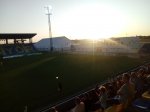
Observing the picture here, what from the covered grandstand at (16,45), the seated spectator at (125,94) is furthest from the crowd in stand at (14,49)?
the seated spectator at (125,94)

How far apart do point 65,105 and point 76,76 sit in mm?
11353

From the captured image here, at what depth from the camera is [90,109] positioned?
8742 millimetres

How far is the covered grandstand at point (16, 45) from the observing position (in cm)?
5514

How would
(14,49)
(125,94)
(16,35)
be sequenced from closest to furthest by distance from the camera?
(125,94) → (16,35) → (14,49)

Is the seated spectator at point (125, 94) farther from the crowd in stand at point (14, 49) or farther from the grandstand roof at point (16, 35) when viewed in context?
the grandstand roof at point (16, 35)

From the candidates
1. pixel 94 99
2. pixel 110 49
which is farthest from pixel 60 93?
pixel 110 49

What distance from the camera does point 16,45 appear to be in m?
58.6

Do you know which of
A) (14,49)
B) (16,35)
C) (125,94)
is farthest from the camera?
(14,49)

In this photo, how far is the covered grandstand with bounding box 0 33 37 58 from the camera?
55.1 metres

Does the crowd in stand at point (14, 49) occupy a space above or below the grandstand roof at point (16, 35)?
below

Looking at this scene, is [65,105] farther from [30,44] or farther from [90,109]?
[30,44]

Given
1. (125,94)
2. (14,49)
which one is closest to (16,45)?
(14,49)

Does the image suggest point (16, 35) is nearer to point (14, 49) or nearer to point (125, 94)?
point (14, 49)

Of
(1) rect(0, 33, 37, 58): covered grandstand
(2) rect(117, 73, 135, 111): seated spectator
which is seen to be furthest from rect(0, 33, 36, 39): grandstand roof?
(2) rect(117, 73, 135, 111): seated spectator
